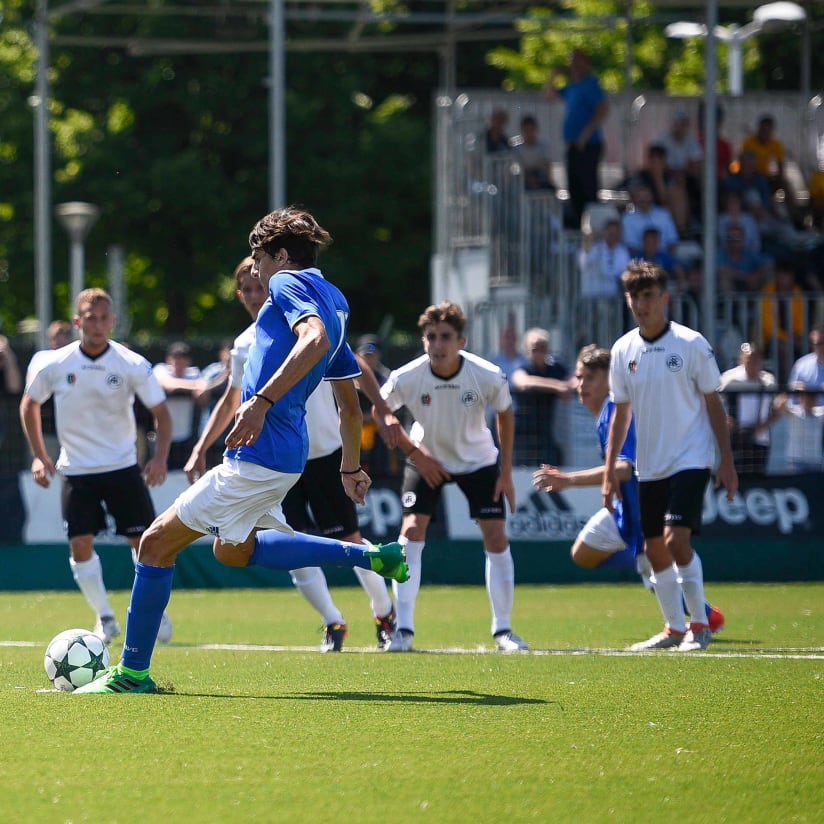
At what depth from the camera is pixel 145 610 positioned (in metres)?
7.48

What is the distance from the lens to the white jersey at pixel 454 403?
10.4 m

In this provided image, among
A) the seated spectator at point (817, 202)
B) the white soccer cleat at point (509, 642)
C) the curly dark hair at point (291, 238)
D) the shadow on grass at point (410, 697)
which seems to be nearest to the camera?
the shadow on grass at point (410, 697)

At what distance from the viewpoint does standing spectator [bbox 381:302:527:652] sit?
1030 cm

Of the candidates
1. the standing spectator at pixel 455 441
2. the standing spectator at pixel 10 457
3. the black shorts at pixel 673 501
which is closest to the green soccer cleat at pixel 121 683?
the standing spectator at pixel 455 441

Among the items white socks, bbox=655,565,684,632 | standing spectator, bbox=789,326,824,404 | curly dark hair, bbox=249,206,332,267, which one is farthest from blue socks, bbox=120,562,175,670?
standing spectator, bbox=789,326,824,404

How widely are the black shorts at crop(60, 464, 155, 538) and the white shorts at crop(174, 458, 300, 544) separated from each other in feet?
11.8

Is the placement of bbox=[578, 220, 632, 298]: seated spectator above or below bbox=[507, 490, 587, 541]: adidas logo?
above

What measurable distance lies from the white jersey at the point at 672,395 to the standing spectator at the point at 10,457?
752 centimetres

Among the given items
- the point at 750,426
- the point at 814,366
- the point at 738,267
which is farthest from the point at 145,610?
the point at 738,267

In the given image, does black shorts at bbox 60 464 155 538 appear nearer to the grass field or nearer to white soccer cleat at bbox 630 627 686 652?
the grass field

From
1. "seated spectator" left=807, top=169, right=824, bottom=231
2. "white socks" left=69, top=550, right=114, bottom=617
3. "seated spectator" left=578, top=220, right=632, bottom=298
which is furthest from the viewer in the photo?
"seated spectator" left=807, top=169, right=824, bottom=231

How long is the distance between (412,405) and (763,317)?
8828mm

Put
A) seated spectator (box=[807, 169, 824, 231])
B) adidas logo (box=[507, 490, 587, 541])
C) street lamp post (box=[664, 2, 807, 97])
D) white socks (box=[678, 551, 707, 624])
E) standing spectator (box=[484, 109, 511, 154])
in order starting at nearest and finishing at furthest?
white socks (box=[678, 551, 707, 624]), adidas logo (box=[507, 490, 587, 541]), standing spectator (box=[484, 109, 511, 154]), seated spectator (box=[807, 169, 824, 231]), street lamp post (box=[664, 2, 807, 97])

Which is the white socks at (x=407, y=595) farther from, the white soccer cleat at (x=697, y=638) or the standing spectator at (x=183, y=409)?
the standing spectator at (x=183, y=409)
